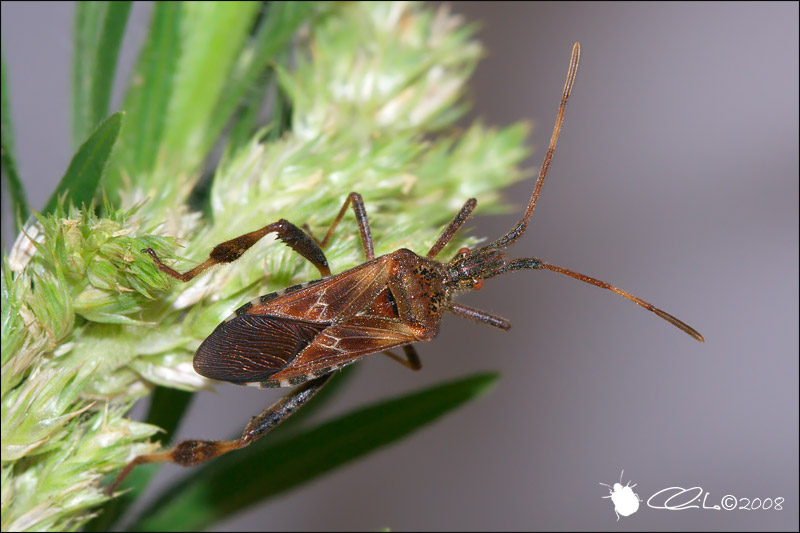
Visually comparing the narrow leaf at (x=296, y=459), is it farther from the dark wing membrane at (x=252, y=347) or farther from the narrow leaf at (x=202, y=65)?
the narrow leaf at (x=202, y=65)

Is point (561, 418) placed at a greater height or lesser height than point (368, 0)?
greater

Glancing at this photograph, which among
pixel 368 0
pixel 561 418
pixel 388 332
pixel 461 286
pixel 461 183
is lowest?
pixel 388 332

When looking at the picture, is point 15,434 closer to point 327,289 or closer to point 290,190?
point 290,190

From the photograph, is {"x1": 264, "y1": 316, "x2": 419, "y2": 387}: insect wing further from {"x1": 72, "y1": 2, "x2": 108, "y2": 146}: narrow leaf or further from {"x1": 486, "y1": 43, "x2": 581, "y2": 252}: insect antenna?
{"x1": 72, "y1": 2, "x2": 108, "y2": 146}: narrow leaf

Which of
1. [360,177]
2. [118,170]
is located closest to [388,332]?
[360,177]

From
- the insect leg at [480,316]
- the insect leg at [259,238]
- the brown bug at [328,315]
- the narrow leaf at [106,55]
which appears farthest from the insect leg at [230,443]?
the narrow leaf at [106,55]

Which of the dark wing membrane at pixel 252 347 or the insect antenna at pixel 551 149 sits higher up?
the insect antenna at pixel 551 149

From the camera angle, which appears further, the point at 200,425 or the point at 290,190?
the point at 200,425
